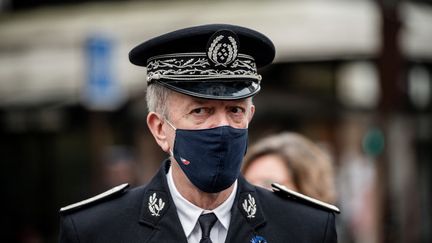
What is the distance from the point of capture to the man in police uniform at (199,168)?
3.18 m

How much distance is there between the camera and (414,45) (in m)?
13.6

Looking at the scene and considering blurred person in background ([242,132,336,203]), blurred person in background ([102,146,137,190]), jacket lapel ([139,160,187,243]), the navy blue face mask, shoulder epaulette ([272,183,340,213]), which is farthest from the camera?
blurred person in background ([102,146,137,190])

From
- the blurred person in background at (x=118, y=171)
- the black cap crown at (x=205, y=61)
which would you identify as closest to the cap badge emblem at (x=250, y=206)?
the black cap crown at (x=205, y=61)

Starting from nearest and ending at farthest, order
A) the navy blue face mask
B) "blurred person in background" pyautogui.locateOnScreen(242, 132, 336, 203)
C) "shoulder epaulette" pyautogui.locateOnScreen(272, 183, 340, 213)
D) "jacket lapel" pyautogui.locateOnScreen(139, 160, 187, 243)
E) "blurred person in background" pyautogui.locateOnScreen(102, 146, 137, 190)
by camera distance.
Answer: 1. the navy blue face mask
2. "jacket lapel" pyautogui.locateOnScreen(139, 160, 187, 243)
3. "shoulder epaulette" pyautogui.locateOnScreen(272, 183, 340, 213)
4. "blurred person in background" pyautogui.locateOnScreen(242, 132, 336, 203)
5. "blurred person in background" pyautogui.locateOnScreen(102, 146, 137, 190)

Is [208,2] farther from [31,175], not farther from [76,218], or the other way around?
[76,218]

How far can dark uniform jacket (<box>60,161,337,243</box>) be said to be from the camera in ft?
10.7

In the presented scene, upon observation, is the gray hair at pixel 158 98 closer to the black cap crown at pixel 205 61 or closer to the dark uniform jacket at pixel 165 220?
the black cap crown at pixel 205 61

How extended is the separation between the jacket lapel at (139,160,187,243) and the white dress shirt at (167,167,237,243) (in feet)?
0.07

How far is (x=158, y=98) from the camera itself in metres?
3.31

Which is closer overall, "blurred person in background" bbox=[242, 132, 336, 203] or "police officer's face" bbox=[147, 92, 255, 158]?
"police officer's face" bbox=[147, 92, 255, 158]

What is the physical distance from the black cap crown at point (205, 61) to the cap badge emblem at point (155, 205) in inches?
14.4

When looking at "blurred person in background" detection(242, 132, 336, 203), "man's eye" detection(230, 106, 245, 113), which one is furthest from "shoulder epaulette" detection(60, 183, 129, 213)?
"blurred person in background" detection(242, 132, 336, 203)

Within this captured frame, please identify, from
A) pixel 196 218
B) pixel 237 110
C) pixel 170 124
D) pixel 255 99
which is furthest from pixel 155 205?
pixel 255 99

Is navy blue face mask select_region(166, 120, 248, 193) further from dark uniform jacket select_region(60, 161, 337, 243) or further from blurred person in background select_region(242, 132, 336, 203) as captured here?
blurred person in background select_region(242, 132, 336, 203)
